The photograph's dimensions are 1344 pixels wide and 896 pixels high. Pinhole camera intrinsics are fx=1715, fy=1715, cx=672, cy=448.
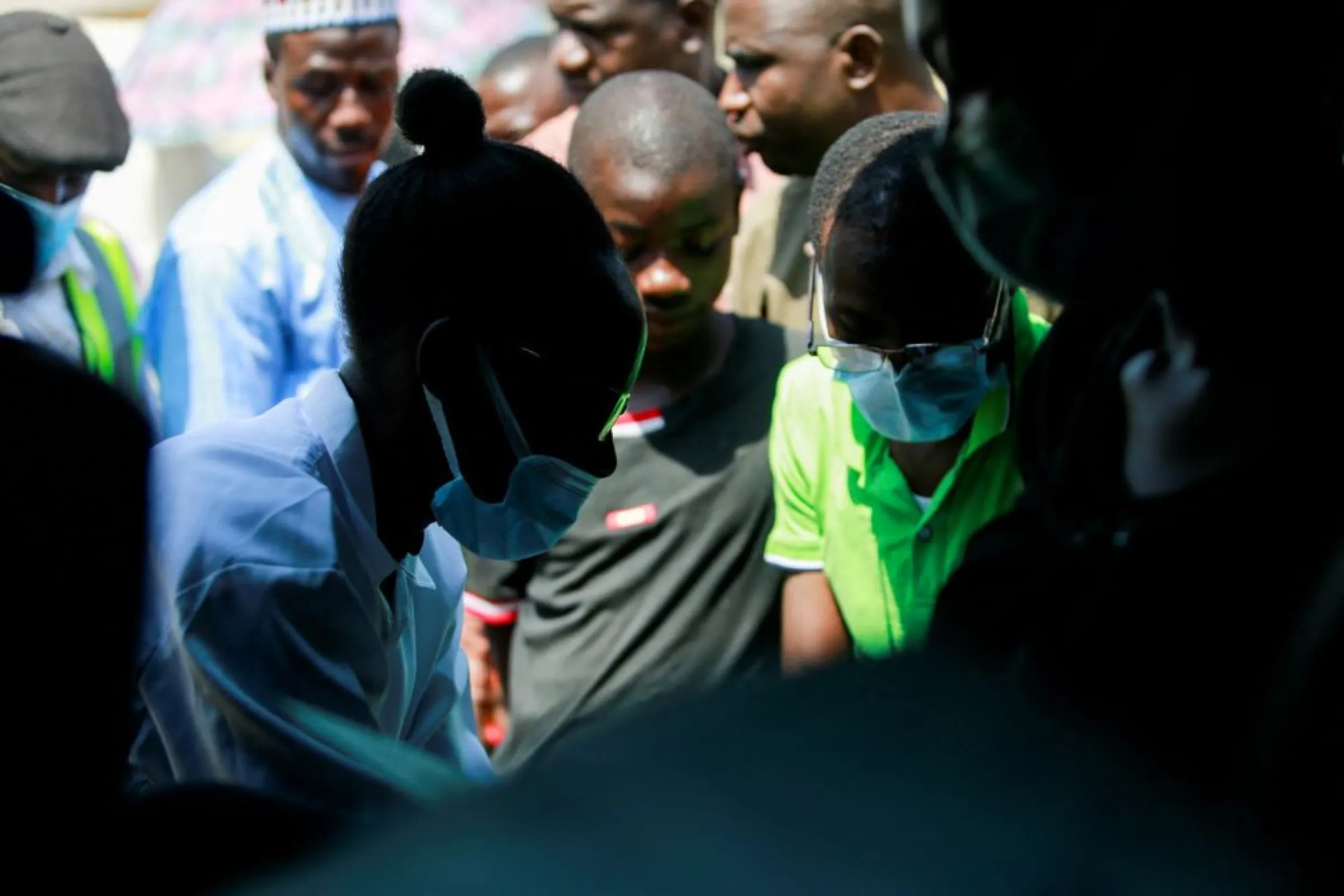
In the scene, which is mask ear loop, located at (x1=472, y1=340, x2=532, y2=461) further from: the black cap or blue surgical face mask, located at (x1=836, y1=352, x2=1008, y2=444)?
the black cap

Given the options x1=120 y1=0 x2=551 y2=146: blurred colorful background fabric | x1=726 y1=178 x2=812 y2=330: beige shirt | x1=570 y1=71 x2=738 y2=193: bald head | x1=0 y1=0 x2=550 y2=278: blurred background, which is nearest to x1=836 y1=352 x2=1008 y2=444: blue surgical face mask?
x1=570 y1=71 x2=738 y2=193: bald head

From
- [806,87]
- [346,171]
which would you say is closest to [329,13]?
[346,171]

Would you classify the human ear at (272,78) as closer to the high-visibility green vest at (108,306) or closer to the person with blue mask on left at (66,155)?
the person with blue mask on left at (66,155)

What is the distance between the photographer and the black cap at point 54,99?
12.5 feet

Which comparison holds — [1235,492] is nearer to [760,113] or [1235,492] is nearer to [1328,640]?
[1328,640]

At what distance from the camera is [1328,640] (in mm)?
857

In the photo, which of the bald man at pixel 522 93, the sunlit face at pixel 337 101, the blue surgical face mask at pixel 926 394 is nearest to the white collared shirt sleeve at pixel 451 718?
the blue surgical face mask at pixel 926 394

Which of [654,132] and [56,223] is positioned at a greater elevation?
[654,132]

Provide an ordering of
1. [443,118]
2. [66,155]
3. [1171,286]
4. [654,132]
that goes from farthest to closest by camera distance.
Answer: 1. [66,155]
2. [654,132]
3. [443,118]
4. [1171,286]

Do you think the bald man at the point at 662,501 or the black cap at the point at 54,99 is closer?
the bald man at the point at 662,501

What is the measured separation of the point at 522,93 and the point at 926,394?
263 centimetres

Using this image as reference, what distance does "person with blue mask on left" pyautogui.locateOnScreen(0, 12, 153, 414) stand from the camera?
3.79m

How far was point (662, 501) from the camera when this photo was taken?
323 centimetres

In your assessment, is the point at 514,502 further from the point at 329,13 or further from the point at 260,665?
the point at 329,13
